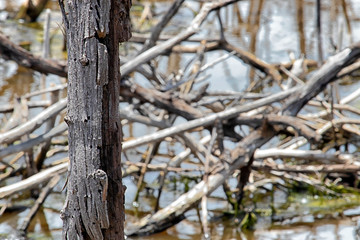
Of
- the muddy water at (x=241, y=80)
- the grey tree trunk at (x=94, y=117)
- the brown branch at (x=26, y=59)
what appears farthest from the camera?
the brown branch at (x=26, y=59)

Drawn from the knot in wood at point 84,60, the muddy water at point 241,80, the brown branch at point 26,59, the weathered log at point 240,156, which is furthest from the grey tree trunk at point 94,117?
the brown branch at point 26,59

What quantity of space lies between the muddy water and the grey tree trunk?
1.72m

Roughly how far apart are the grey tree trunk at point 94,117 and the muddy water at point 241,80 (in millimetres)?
1722

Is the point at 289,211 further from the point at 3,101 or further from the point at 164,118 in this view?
the point at 3,101

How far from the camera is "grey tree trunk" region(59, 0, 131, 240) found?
2.33 m

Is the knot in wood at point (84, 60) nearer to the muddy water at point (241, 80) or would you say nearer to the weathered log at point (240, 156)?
the weathered log at point (240, 156)

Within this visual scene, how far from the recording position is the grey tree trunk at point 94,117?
2.33 metres

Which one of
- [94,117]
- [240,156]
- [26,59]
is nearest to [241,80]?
[240,156]

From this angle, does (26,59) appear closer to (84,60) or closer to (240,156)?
(240,156)

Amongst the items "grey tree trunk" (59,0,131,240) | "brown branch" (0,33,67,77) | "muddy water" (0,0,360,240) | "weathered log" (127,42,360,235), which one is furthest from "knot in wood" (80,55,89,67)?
"brown branch" (0,33,67,77)

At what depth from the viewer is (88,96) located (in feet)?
7.79

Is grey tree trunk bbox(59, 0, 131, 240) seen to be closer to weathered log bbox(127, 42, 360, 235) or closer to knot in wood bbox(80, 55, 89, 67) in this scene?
knot in wood bbox(80, 55, 89, 67)

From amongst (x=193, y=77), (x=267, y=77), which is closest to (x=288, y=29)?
(x=267, y=77)

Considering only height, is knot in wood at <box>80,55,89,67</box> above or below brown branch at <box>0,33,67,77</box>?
above
